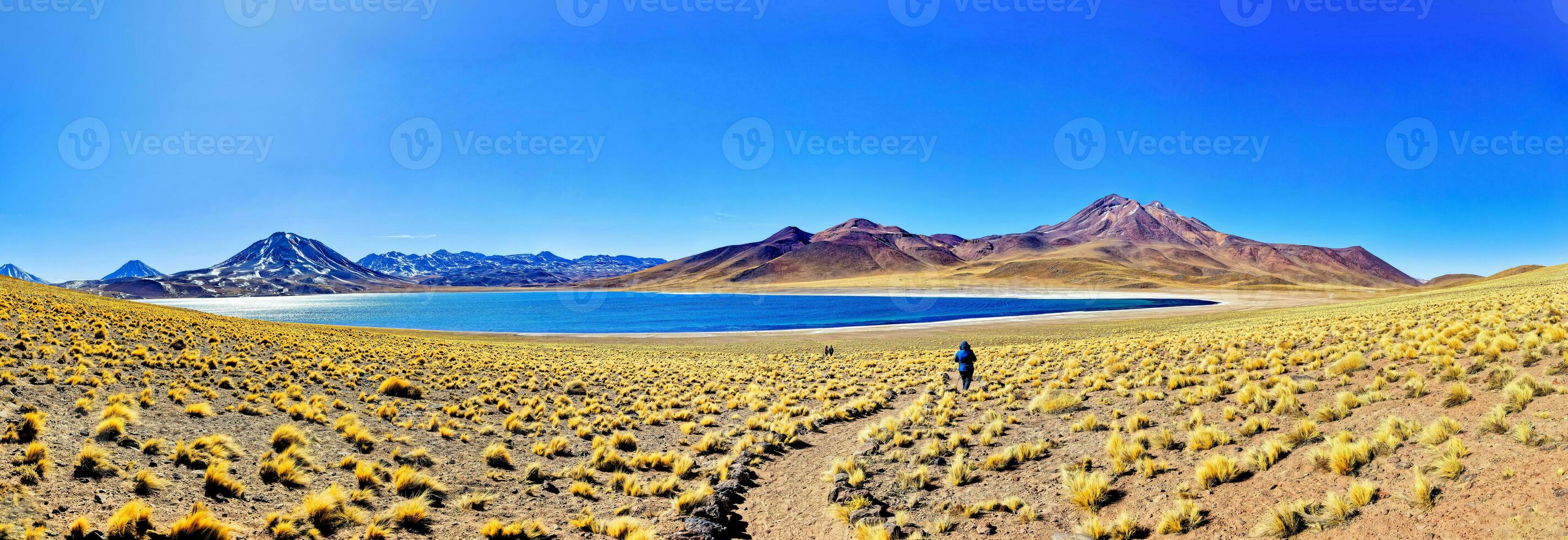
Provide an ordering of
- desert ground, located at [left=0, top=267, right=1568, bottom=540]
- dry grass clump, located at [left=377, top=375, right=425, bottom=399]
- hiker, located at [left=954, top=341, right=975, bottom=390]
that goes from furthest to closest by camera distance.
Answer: hiker, located at [left=954, top=341, right=975, bottom=390] → dry grass clump, located at [left=377, top=375, right=425, bottom=399] → desert ground, located at [left=0, top=267, right=1568, bottom=540]

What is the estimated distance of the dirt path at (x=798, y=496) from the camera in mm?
7555

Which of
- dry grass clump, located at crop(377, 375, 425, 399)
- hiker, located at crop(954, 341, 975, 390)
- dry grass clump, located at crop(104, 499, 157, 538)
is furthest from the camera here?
hiker, located at crop(954, 341, 975, 390)

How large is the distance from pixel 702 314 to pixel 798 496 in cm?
8955

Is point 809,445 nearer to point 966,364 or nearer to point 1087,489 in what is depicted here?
point 966,364

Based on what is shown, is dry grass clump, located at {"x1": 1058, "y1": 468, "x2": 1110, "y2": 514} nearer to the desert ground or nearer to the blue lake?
the desert ground

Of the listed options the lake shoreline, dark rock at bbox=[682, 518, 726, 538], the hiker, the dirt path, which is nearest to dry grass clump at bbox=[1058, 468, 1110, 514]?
the dirt path

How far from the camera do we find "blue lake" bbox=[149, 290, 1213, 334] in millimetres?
72812

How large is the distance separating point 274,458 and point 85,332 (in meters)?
12.6

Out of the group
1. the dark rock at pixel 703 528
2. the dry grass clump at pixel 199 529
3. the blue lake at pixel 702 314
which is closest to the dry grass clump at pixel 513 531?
the dark rock at pixel 703 528

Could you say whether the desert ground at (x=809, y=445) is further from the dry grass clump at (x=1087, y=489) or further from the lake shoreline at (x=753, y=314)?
the lake shoreline at (x=753, y=314)

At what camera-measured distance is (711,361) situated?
28.2 metres

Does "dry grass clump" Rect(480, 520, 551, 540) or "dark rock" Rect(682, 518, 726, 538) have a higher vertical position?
"dry grass clump" Rect(480, 520, 551, 540)

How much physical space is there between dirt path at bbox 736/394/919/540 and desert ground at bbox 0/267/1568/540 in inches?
2.5

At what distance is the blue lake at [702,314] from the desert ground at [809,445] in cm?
4948
